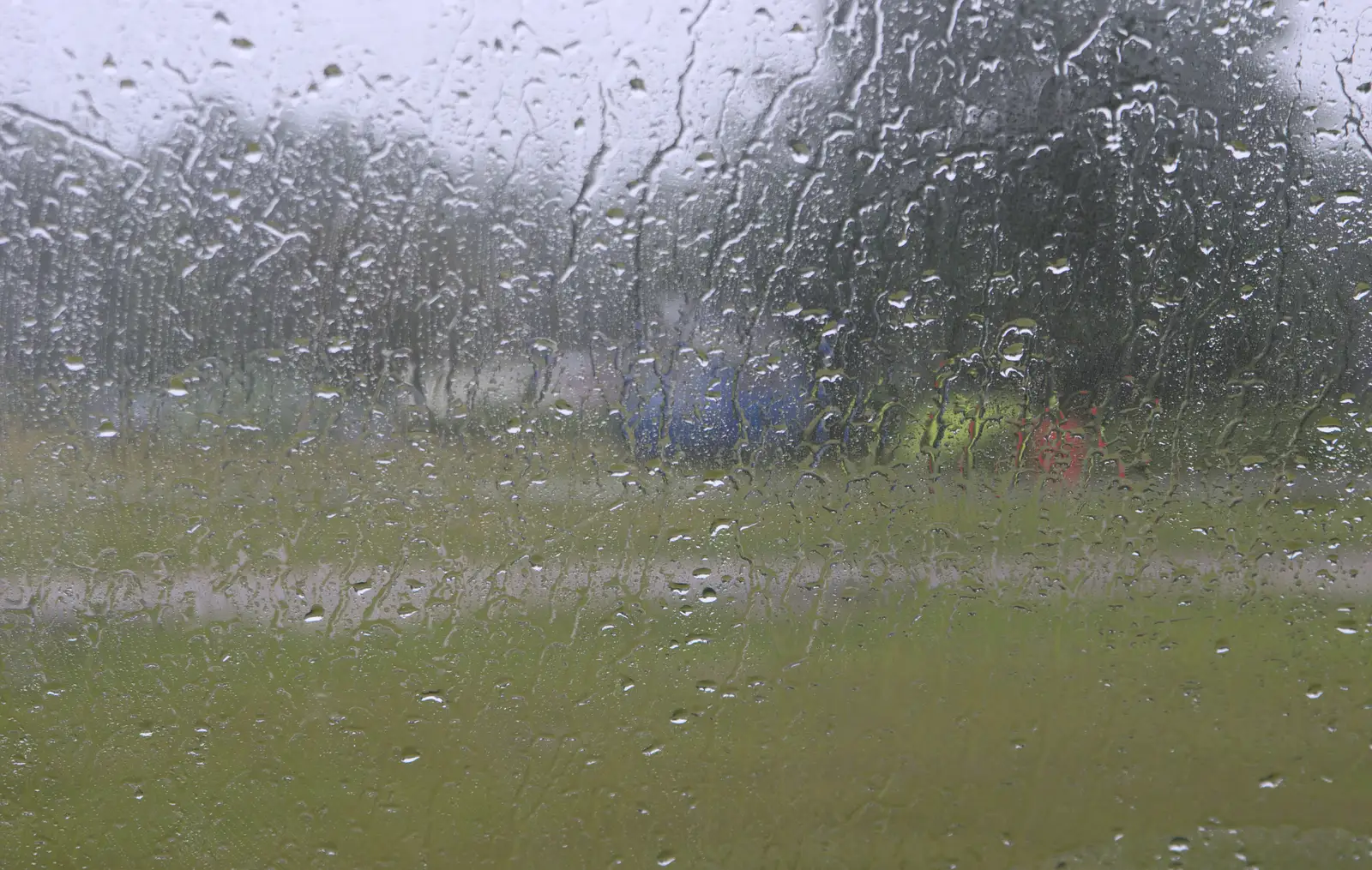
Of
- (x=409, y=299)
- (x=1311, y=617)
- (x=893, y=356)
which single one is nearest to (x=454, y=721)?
(x=409, y=299)

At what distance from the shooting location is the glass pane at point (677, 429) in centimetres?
94

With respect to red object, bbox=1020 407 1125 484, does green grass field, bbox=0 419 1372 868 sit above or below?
below

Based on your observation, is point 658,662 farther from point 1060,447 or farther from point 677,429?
point 1060,447

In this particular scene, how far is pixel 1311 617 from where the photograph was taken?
3.43ft

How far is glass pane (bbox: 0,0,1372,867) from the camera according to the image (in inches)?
37.1

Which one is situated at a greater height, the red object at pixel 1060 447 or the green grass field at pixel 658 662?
the red object at pixel 1060 447

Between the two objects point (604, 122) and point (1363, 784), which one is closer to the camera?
point (604, 122)

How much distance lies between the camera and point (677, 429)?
984mm

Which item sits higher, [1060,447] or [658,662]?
[1060,447]

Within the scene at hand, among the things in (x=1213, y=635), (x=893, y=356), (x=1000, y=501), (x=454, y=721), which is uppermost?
(x=893, y=356)

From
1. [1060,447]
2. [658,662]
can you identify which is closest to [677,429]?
[658,662]

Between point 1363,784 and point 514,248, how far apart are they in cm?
134

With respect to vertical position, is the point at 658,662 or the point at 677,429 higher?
the point at 677,429

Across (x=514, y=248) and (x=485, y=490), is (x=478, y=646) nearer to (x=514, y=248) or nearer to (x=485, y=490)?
(x=485, y=490)
